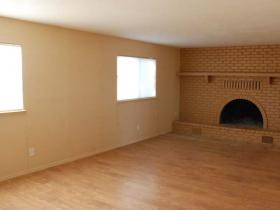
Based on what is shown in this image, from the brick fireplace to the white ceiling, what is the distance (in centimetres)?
165

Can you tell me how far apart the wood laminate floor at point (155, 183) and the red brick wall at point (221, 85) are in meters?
1.34

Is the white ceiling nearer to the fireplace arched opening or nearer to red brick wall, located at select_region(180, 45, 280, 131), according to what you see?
red brick wall, located at select_region(180, 45, 280, 131)

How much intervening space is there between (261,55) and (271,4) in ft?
11.9

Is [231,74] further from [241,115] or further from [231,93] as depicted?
[241,115]

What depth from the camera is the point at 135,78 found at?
6023 mm

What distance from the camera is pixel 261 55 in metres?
6.16

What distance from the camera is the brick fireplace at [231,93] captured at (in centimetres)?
608

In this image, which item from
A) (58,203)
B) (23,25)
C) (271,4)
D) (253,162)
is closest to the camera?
(271,4)

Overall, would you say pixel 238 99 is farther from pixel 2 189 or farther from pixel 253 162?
pixel 2 189

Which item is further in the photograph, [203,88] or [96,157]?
[203,88]

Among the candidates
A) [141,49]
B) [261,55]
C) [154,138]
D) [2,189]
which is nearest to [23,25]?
[2,189]

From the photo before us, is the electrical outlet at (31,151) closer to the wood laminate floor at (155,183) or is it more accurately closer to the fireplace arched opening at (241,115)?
the wood laminate floor at (155,183)

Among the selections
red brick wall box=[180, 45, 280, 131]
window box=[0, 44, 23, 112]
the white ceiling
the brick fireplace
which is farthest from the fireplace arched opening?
window box=[0, 44, 23, 112]

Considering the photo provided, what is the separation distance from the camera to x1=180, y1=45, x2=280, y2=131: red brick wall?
6.11m
